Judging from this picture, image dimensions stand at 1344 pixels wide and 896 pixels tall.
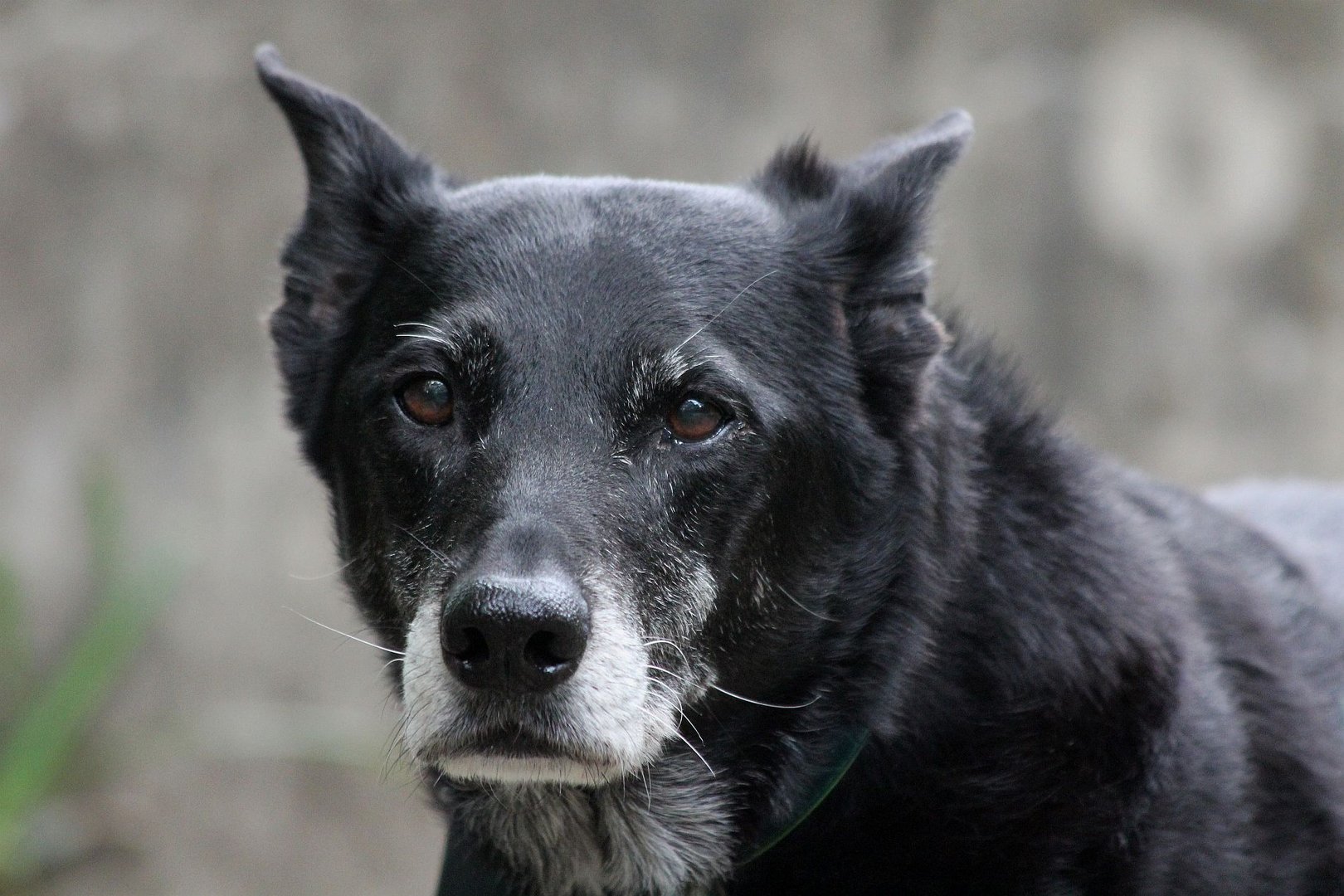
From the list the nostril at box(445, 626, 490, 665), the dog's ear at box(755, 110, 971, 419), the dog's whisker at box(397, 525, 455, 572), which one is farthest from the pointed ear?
the nostril at box(445, 626, 490, 665)

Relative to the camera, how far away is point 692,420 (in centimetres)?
276

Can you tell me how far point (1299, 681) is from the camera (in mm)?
3184

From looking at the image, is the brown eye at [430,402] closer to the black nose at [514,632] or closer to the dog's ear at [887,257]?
the black nose at [514,632]

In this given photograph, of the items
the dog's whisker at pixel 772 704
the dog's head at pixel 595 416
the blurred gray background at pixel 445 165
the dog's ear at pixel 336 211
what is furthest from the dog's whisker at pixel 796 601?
the blurred gray background at pixel 445 165

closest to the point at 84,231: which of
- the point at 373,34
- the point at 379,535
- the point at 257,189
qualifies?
the point at 257,189

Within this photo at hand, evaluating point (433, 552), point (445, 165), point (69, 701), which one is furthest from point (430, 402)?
point (445, 165)

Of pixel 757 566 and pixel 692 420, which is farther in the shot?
pixel 757 566

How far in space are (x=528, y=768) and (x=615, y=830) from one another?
17.5 inches

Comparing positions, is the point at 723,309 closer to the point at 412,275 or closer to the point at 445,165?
the point at 412,275

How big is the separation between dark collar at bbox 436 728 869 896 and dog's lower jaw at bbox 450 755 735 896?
0.05 m

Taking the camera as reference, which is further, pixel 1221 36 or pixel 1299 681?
pixel 1221 36

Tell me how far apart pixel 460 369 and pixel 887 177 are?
97 cm

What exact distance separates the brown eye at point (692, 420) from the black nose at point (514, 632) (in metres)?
0.43

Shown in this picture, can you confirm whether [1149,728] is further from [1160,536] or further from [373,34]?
[373,34]
